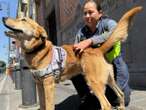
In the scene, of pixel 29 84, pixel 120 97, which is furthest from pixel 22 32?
pixel 29 84

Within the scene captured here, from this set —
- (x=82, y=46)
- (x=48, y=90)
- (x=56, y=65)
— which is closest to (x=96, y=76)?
(x=82, y=46)

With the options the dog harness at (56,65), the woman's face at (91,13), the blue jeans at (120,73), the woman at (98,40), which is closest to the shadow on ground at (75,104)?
the woman at (98,40)

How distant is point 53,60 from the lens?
6.69m

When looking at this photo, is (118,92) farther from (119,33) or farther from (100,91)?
(119,33)

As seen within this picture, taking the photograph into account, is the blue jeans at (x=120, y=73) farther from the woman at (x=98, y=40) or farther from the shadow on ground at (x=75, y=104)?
the shadow on ground at (x=75, y=104)

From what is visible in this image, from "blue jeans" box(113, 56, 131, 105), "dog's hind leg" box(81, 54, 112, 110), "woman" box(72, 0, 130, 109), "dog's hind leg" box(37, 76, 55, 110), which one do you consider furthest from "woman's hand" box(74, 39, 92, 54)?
"blue jeans" box(113, 56, 131, 105)

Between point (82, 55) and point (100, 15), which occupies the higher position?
point (100, 15)

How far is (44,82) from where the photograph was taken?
21.5 ft

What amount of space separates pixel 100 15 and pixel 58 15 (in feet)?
71.1

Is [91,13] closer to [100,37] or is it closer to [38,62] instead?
[100,37]

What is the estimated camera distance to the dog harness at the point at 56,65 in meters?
6.57

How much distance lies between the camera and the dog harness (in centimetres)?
657

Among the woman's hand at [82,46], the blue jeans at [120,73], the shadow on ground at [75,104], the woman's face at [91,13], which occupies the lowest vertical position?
the shadow on ground at [75,104]

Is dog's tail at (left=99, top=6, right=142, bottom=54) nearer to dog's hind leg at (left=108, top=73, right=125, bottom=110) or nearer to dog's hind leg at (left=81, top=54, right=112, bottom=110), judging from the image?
dog's hind leg at (left=81, top=54, right=112, bottom=110)
